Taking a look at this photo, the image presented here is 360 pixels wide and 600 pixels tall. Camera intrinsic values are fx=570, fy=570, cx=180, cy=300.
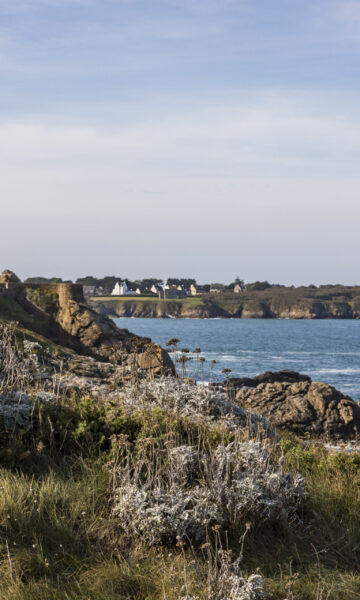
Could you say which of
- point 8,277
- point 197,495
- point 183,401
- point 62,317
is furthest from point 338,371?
point 197,495

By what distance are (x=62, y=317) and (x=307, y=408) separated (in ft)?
50.6

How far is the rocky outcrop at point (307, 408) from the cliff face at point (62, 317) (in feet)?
30.5

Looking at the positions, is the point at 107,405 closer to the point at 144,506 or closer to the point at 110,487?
the point at 110,487

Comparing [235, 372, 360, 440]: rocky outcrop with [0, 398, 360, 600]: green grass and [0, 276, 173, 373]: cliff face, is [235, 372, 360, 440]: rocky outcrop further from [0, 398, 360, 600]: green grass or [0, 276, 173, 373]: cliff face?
[0, 398, 360, 600]: green grass

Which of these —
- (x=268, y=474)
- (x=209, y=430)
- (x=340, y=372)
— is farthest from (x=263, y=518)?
(x=340, y=372)

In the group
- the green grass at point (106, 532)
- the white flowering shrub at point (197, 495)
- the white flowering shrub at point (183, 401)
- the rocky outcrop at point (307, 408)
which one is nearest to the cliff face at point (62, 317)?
the rocky outcrop at point (307, 408)

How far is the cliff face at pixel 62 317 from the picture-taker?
2872 cm

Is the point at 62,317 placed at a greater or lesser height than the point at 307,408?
greater

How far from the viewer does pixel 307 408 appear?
19141mm

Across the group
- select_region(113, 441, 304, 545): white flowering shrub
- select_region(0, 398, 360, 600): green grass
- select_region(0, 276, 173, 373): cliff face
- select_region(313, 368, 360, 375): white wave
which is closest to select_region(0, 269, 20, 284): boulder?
select_region(0, 276, 173, 373): cliff face

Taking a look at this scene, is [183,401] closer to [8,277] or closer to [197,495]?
[197,495]

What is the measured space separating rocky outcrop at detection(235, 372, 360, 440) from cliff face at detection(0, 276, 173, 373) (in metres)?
9.30

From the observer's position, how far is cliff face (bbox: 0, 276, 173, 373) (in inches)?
1131

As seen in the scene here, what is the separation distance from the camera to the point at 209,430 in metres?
7.45
